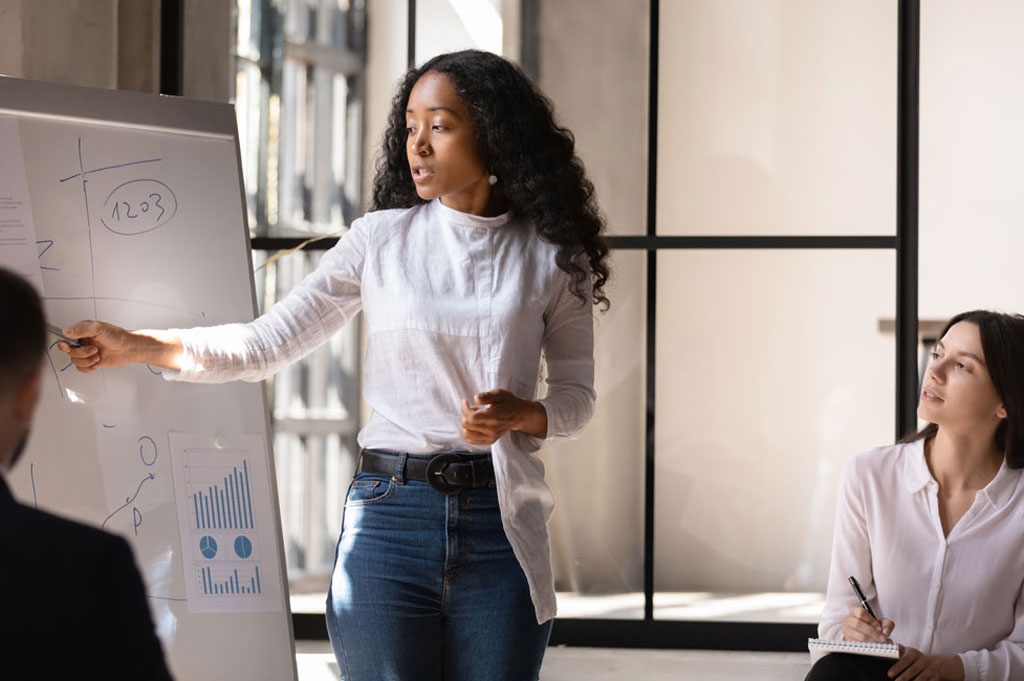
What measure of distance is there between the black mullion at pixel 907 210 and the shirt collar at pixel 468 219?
6.01ft

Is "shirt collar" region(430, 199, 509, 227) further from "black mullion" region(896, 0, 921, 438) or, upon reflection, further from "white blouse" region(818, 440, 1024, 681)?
"black mullion" region(896, 0, 921, 438)

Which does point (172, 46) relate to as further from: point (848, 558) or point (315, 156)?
point (848, 558)

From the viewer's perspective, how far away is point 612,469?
128 inches

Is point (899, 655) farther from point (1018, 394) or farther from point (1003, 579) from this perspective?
point (1018, 394)

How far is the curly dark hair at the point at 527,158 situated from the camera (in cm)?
169

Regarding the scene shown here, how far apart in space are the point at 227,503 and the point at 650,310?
1555 millimetres

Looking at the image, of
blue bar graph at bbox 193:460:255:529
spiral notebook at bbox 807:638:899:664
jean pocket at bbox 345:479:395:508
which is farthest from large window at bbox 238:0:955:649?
jean pocket at bbox 345:479:395:508

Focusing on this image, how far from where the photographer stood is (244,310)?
213 centimetres

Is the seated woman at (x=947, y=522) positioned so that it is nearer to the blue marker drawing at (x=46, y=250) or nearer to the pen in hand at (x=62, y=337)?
the pen in hand at (x=62, y=337)

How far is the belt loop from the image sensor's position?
1573mm

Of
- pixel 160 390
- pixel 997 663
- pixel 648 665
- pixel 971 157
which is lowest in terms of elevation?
pixel 648 665

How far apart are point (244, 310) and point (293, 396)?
1.26 meters

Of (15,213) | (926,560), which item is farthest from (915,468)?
(15,213)

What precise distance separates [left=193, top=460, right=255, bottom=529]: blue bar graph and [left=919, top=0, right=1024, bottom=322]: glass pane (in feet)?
6.70
